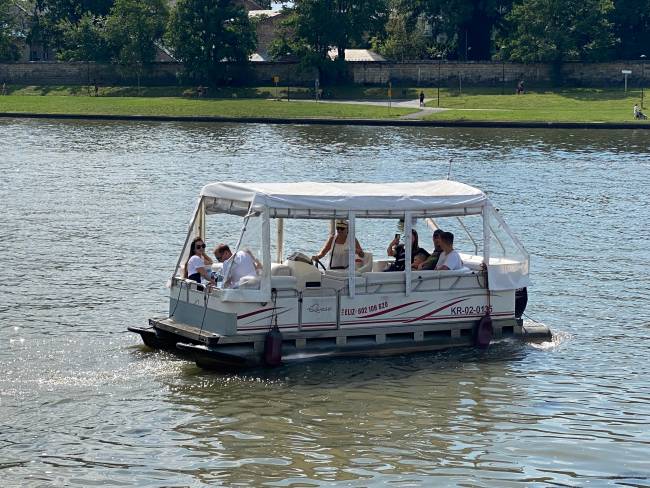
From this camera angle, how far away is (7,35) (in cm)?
11288

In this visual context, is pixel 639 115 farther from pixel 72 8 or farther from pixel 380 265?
pixel 72 8

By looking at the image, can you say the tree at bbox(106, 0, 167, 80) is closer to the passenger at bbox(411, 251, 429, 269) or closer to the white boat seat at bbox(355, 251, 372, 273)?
the passenger at bbox(411, 251, 429, 269)

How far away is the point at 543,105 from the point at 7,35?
5339cm

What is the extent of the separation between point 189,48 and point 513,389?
79085 mm

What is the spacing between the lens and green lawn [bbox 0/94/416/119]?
78.4 m

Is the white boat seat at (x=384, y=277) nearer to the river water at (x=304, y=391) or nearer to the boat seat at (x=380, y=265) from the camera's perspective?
the boat seat at (x=380, y=265)

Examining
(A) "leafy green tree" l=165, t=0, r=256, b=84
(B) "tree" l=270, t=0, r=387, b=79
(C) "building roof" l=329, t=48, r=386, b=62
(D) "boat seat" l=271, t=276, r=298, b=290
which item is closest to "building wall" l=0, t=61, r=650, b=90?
(A) "leafy green tree" l=165, t=0, r=256, b=84

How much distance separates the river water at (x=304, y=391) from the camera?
1566 cm

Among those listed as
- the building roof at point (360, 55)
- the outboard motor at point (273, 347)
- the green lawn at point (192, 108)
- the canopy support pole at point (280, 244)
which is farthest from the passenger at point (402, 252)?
the building roof at point (360, 55)

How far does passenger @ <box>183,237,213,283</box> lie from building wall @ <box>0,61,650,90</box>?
74.0 m

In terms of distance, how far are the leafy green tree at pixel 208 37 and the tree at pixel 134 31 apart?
443 cm

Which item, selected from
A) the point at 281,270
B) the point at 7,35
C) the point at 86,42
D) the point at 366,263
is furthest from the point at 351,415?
the point at 7,35

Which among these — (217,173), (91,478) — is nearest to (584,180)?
(217,173)

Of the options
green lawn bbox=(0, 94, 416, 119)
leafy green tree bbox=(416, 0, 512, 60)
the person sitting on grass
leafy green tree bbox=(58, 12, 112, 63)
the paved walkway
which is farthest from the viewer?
leafy green tree bbox=(58, 12, 112, 63)
